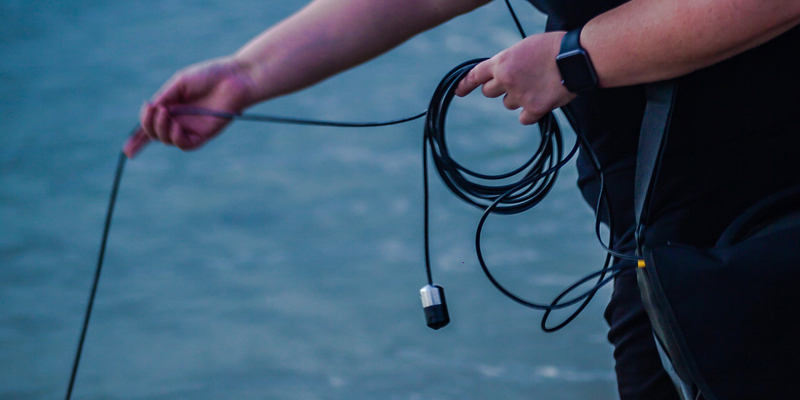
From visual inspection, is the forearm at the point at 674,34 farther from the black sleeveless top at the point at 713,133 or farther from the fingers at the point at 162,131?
the fingers at the point at 162,131

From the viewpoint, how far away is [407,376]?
253 cm

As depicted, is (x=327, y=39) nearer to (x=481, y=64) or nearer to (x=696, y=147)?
(x=481, y=64)

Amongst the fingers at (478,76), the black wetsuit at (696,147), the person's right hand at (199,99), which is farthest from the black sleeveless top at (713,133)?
the person's right hand at (199,99)

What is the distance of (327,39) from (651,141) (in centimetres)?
35

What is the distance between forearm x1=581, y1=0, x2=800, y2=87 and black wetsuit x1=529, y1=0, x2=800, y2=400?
1.9 inches

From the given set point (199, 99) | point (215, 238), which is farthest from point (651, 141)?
point (215, 238)

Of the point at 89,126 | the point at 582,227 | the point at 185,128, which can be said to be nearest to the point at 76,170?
the point at 89,126

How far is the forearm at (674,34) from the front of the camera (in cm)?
53

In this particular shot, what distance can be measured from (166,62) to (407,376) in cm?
268

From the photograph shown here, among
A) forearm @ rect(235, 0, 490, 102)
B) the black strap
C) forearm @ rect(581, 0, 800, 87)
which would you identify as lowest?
the black strap

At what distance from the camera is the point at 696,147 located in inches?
25.5

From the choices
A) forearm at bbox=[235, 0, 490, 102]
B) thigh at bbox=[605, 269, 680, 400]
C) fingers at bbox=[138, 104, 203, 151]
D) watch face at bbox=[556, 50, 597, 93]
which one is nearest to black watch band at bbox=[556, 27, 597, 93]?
watch face at bbox=[556, 50, 597, 93]

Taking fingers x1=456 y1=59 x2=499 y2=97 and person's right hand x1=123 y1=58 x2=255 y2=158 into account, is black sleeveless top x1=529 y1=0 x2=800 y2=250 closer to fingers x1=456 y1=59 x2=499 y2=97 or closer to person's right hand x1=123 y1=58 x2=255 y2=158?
fingers x1=456 y1=59 x2=499 y2=97

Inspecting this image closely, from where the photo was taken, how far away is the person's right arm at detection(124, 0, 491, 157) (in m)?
0.63
